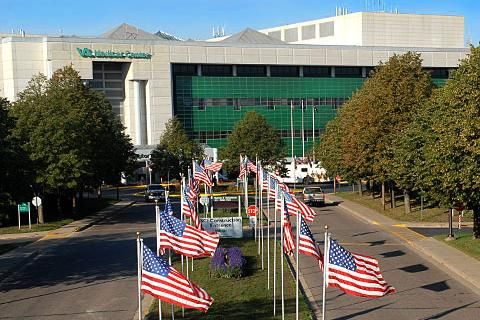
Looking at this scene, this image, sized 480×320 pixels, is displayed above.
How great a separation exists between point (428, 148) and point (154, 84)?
79.2m

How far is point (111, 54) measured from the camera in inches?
4040

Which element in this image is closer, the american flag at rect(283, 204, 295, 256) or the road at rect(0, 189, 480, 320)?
the american flag at rect(283, 204, 295, 256)

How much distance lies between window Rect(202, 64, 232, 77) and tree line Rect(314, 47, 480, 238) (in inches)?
1960

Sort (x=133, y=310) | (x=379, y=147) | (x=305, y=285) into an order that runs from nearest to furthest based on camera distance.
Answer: (x=133, y=310) → (x=305, y=285) → (x=379, y=147)

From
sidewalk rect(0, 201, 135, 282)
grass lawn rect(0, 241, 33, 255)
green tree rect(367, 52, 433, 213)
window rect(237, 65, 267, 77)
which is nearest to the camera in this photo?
sidewalk rect(0, 201, 135, 282)

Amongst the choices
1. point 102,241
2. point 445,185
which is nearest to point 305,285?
point 445,185

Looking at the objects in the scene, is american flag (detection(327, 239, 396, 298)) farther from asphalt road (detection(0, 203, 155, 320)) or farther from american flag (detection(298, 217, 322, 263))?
asphalt road (detection(0, 203, 155, 320))

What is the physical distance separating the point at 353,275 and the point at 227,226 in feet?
61.9

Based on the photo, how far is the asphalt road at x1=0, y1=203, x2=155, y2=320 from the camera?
62.1 ft

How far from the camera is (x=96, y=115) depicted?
55094 millimetres

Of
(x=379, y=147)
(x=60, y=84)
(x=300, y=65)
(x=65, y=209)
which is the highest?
(x=300, y=65)

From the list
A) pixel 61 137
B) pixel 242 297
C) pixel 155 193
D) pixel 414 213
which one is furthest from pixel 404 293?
pixel 155 193

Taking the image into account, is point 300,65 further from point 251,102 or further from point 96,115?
point 96,115

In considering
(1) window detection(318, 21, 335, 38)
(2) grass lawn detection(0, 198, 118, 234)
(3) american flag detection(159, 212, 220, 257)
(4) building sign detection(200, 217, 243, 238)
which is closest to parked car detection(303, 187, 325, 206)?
(2) grass lawn detection(0, 198, 118, 234)
